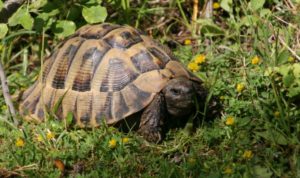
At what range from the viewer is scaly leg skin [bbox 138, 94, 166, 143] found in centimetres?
423

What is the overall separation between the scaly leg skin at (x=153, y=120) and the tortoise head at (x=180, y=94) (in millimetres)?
65

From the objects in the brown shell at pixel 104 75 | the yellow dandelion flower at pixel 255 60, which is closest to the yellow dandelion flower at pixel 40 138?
the brown shell at pixel 104 75

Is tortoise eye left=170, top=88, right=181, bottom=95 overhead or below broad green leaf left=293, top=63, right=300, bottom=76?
below

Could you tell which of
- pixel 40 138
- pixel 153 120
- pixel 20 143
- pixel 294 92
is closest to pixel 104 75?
pixel 153 120

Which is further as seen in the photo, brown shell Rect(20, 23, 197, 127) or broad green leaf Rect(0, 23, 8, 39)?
broad green leaf Rect(0, 23, 8, 39)

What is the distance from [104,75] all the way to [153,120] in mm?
500

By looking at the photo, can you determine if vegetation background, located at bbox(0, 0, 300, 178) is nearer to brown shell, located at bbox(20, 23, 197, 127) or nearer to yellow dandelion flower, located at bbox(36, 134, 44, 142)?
yellow dandelion flower, located at bbox(36, 134, 44, 142)

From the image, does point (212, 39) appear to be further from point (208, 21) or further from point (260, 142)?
point (260, 142)

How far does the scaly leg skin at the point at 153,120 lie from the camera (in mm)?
4230

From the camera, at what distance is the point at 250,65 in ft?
15.6

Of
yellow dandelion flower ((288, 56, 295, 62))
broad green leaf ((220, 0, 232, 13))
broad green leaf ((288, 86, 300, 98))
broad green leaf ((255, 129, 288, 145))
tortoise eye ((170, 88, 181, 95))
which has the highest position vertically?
broad green leaf ((220, 0, 232, 13))

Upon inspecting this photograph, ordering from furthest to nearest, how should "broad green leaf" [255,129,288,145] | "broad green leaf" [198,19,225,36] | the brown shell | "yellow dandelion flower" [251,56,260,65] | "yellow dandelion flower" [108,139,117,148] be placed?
"broad green leaf" [198,19,225,36] → "yellow dandelion flower" [251,56,260,65] → the brown shell → "yellow dandelion flower" [108,139,117,148] → "broad green leaf" [255,129,288,145]

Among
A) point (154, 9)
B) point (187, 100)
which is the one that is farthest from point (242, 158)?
point (154, 9)

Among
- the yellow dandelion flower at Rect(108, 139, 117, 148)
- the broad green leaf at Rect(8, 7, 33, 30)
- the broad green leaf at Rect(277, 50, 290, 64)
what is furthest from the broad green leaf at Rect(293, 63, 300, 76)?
the broad green leaf at Rect(8, 7, 33, 30)
